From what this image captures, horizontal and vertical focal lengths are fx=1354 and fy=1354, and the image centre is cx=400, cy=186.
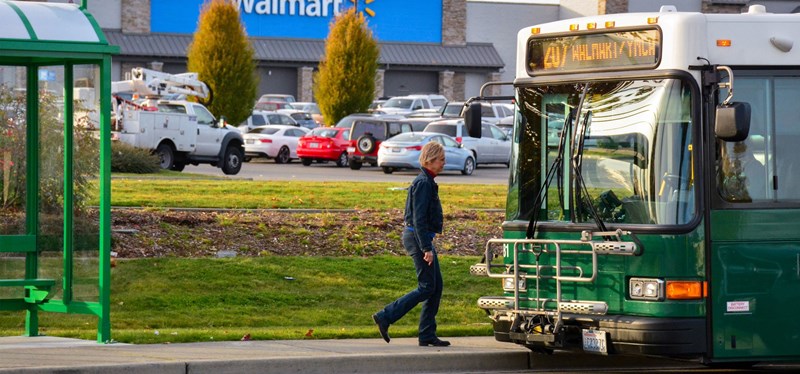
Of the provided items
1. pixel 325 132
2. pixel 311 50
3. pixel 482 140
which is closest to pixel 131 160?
pixel 325 132

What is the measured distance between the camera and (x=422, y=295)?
11.5m

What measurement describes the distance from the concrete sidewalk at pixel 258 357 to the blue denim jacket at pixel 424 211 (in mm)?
976

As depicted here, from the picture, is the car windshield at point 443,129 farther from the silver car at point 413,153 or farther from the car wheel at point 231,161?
the car wheel at point 231,161

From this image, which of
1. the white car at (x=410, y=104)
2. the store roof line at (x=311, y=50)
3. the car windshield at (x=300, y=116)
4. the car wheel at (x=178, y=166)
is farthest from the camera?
the store roof line at (x=311, y=50)

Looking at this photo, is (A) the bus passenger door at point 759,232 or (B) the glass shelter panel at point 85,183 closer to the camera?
(A) the bus passenger door at point 759,232

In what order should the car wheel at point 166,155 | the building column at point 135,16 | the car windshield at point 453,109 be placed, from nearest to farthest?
the car wheel at point 166,155
the car windshield at point 453,109
the building column at point 135,16

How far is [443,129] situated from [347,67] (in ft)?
41.6

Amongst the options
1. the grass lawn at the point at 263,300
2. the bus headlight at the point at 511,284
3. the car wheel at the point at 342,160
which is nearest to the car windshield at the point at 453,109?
the car wheel at the point at 342,160

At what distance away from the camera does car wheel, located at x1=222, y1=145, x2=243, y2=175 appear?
3634cm

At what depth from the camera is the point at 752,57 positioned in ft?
33.6

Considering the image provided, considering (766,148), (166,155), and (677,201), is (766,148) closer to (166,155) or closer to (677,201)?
(677,201)

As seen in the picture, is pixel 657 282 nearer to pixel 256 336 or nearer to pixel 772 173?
pixel 772 173

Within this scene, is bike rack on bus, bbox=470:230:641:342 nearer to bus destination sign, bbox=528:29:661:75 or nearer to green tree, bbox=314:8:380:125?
bus destination sign, bbox=528:29:661:75

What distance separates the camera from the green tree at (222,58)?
49.8 metres
